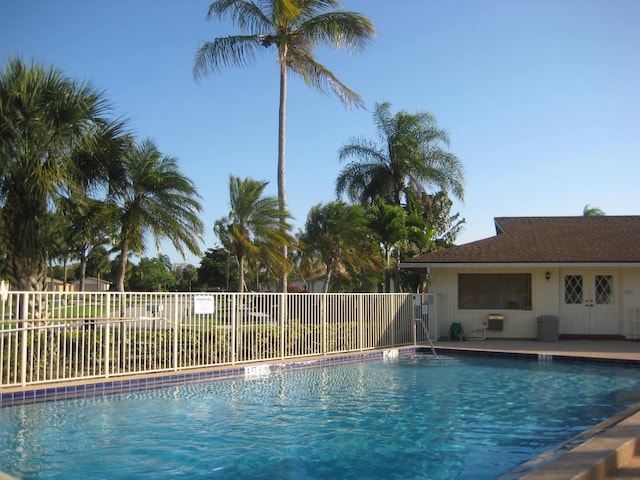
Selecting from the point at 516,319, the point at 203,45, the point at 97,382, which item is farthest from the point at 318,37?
the point at 97,382

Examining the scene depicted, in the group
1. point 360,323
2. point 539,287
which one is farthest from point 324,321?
point 539,287

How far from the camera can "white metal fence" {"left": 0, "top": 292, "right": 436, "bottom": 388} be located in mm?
9820

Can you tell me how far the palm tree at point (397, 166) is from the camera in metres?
28.7

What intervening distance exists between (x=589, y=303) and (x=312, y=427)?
13.4 meters

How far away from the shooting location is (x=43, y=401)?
9492mm

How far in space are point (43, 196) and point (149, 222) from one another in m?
4.24

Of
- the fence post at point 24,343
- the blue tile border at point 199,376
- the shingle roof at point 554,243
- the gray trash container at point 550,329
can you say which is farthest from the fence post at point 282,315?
the gray trash container at point 550,329

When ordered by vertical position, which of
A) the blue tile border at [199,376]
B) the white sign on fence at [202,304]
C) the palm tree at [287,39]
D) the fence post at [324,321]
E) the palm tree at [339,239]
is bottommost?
the blue tile border at [199,376]

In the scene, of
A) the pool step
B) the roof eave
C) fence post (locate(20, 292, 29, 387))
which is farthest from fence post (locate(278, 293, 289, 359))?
the pool step

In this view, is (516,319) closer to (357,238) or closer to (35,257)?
(357,238)

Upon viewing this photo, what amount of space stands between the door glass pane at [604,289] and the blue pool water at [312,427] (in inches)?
256

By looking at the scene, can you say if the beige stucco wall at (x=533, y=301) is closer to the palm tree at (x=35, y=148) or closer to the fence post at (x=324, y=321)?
the fence post at (x=324, y=321)

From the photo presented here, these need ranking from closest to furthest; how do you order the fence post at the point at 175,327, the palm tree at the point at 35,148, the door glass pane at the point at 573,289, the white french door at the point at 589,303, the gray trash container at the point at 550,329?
1. the palm tree at the point at 35,148
2. the fence post at the point at 175,327
3. the gray trash container at the point at 550,329
4. the white french door at the point at 589,303
5. the door glass pane at the point at 573,289

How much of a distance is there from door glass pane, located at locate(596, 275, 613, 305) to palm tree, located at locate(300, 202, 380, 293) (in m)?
8.50
